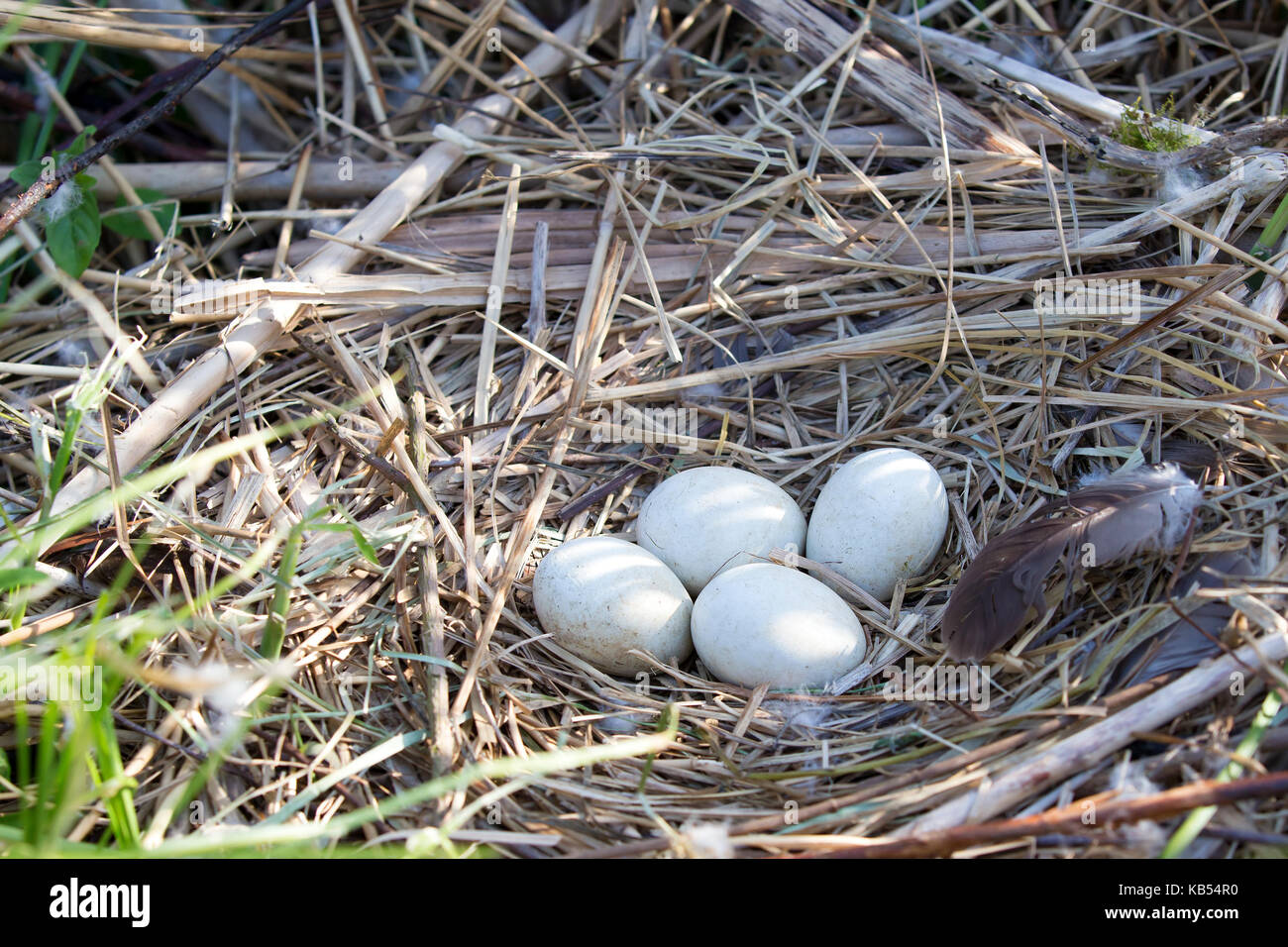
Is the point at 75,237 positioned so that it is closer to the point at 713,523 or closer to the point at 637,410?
the point at 637,410

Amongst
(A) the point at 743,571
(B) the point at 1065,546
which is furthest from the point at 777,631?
(B) the point at 1065,546

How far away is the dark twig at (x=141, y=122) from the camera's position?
1822 millimetres

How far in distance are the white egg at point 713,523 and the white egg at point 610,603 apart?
7 centimetres

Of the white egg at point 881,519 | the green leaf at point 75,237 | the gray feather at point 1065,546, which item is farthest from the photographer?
the green leaf at point 75,237

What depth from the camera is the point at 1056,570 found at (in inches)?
65.9

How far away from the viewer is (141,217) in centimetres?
227

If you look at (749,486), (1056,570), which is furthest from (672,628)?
(1056,570)

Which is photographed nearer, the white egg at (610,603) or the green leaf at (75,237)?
the white egg at (610,603)

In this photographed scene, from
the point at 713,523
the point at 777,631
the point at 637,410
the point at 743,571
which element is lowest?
the point at 777,631

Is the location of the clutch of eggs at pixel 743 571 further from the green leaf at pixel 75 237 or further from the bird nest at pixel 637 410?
the green leaf at pixel 75 237

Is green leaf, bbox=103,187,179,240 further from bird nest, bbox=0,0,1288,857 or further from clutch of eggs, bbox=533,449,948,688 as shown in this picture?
clutch of eggs, bbox=533,449,948,688

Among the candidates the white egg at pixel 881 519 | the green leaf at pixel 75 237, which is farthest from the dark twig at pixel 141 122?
the white egg at pixel 881 519

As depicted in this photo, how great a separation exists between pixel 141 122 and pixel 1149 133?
2227mm
